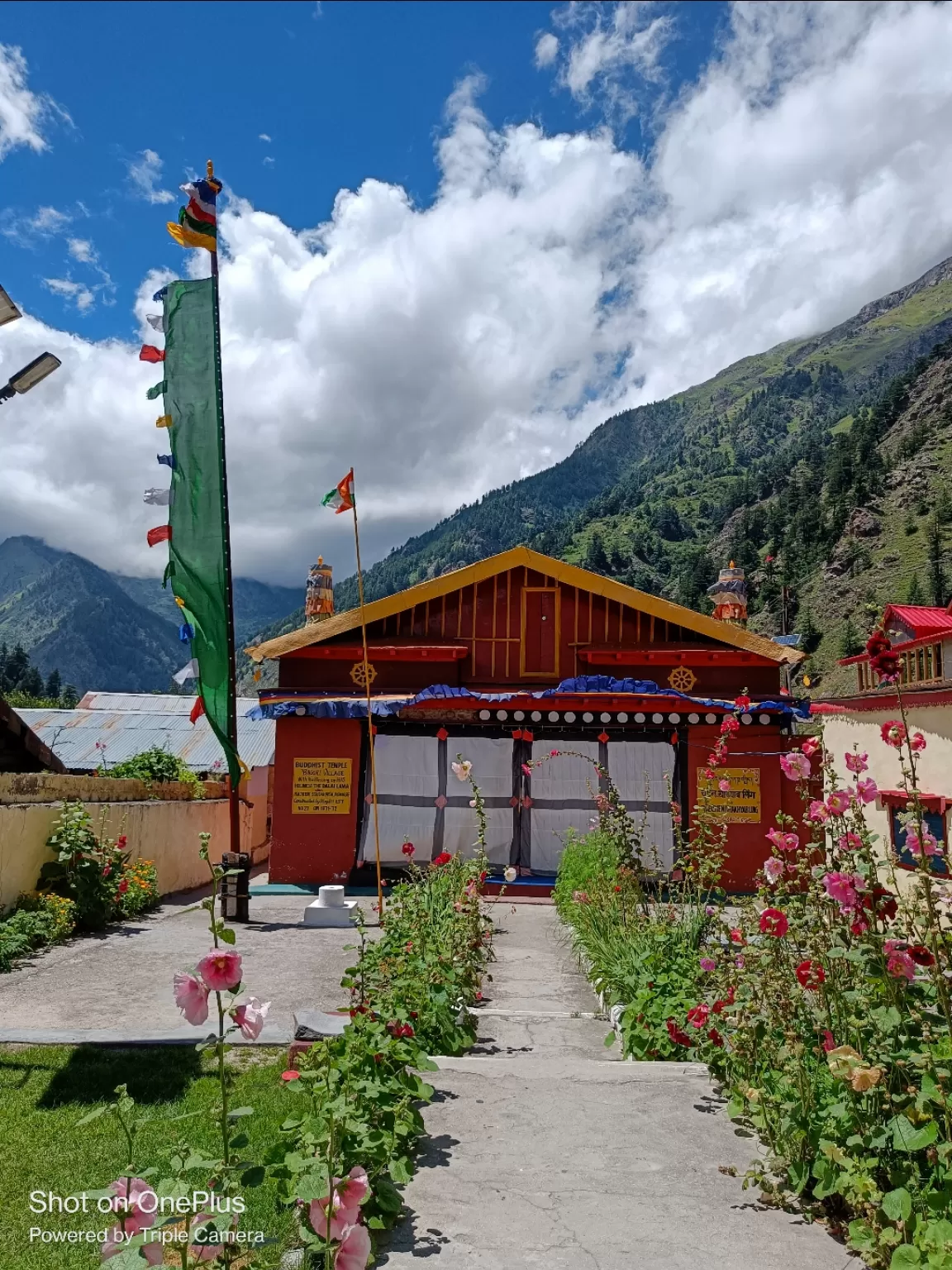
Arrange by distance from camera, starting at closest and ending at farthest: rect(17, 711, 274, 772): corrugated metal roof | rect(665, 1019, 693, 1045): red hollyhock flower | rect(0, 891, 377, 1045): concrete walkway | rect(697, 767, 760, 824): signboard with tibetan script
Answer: rect(665, 1019, 693, 1045): red hollyhock flower
rect(0, 891, 377, 1045): concrete walkway
rect(697, 767, 760, 824): signboard with tibetan script
rect(17, 711, 274, 772): corrugated metal roof

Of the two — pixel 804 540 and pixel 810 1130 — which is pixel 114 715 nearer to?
pixel 810 1130

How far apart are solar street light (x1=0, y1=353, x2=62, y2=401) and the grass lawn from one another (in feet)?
15.2

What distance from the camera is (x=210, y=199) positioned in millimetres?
12883

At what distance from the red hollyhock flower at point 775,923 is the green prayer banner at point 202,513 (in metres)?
8.83

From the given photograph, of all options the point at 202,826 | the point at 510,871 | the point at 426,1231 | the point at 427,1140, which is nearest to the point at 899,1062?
the point at 426,1231

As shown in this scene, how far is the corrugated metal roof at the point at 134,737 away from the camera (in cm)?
2738

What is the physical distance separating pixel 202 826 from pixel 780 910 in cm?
1435

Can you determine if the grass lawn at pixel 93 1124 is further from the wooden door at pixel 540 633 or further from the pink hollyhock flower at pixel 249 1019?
the wooden door at pixel 540 633

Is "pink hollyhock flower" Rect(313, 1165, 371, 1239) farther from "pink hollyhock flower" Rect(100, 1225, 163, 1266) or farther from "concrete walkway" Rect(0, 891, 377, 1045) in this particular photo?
"concrete walkway" Rect(0, 891, 377, 1045)

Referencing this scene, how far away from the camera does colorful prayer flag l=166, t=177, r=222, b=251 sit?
12562 millimetres

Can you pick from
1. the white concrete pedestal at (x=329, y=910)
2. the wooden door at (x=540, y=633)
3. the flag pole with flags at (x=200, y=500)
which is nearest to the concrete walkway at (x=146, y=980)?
the white concrete pedestal at (x=329, y=910)

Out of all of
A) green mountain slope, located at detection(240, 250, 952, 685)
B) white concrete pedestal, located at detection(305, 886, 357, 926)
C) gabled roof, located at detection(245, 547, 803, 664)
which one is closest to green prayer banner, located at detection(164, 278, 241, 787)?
white concrete pedestal, located at detection(305, 886, 357, 926)

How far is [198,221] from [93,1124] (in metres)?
11.9

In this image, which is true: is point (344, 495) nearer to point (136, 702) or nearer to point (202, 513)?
point (202, 513)
